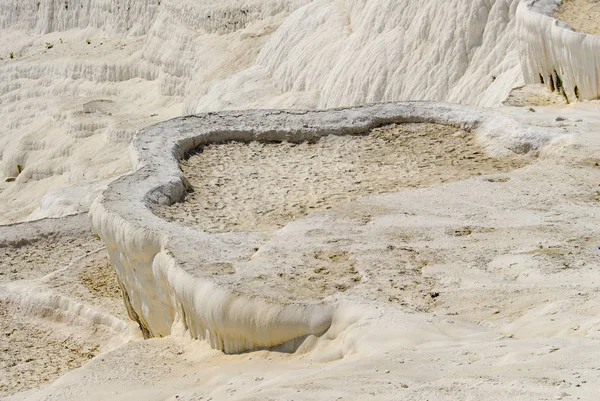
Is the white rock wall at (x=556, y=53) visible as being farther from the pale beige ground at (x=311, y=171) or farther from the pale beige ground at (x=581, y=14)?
the pale beige ground at (x=311, y=171)

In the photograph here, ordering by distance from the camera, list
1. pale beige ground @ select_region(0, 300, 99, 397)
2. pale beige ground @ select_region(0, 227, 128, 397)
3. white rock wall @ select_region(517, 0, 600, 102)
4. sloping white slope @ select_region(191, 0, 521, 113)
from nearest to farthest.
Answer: pale beige ground @ select_region(0, 300, 99, 397) < pale beige ground @ select_region(0, 227, 128, 397) < white rock wall @ select_region(517, 0, 600, 102) < sloping white slope @ select_region(191, 0, 521, 113)

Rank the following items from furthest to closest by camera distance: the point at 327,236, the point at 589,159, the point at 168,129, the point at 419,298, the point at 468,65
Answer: the point at 468,65, the point at 168,129, the point at 589,159, the point at 327,236, the point at 419,298

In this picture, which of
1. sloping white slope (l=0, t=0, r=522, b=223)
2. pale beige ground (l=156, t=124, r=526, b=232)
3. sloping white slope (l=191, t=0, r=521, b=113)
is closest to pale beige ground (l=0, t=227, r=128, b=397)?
pale beige ground (l=156, t=124, r=526, b=232)

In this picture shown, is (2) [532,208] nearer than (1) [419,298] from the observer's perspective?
No

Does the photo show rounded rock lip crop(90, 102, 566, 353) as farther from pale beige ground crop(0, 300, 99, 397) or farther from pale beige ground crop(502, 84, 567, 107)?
pale beige ground crop(502, 84, 567, 107)

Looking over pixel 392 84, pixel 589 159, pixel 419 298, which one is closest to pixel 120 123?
pixel 392 84

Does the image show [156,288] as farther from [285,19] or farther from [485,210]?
[285,19]
